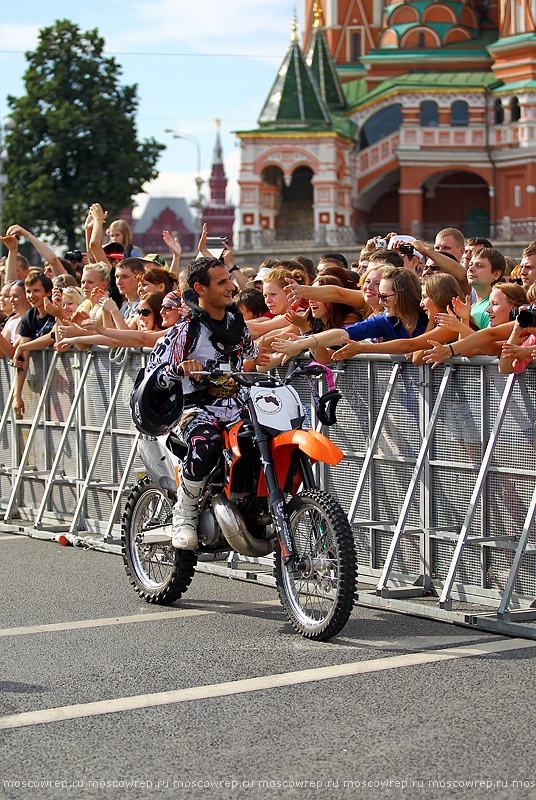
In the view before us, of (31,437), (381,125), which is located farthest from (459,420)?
(381,125)

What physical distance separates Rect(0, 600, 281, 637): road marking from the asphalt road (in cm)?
1

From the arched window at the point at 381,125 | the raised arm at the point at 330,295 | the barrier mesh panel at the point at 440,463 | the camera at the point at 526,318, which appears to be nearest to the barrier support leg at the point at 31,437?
the barrier mesh panel at the point at 440,463

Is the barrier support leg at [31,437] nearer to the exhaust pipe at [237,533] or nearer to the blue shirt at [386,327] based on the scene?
the blue shirt at [386,327]

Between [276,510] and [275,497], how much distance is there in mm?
68

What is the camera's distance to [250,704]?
5617mm

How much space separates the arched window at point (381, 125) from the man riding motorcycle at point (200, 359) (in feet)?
218

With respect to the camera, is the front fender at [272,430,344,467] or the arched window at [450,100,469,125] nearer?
the front fender at [272,430,344,467]

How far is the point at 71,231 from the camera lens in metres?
63.4

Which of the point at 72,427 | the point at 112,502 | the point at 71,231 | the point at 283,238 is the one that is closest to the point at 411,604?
the point at 112,502

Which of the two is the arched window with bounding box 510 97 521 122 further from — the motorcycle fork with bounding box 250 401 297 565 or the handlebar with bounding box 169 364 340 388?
the motorcycle fork with bounding box 250 401 297 565

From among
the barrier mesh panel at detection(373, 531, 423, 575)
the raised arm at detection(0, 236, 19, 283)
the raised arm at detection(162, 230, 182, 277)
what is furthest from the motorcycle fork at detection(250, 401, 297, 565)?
the raised arm at detection(0, 236, 19, 283)

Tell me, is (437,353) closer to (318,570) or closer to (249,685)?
(318,570)

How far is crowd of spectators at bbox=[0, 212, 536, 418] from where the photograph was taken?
300 inches

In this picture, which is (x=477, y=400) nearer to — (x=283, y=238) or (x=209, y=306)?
(x=209, y=306)
